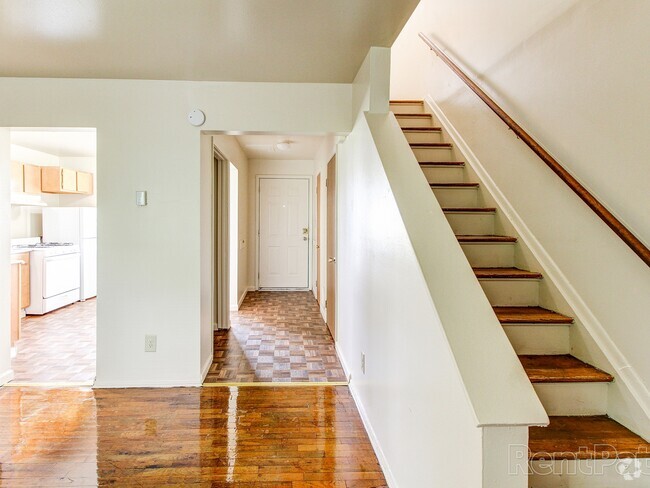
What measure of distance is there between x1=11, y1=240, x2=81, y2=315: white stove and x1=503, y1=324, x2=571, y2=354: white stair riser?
5.38 m

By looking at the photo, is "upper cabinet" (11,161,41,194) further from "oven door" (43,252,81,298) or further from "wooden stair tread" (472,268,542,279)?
"wooden stair tread" (472,268,542,279)

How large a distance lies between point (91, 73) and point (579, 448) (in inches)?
134

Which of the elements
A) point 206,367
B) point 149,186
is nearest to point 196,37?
point 149,186

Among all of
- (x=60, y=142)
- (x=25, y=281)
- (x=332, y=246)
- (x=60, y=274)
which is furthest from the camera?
(x=60, y=142)

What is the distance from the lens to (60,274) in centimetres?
530

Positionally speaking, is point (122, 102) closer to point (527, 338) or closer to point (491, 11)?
point (491, 11)

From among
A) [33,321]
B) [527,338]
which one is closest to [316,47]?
[527,338]

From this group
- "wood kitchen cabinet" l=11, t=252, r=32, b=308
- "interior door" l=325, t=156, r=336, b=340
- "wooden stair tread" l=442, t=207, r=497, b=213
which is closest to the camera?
"wooden stair tread" l=442, t=207, r=497, b=213

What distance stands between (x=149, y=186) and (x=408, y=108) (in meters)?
2.39

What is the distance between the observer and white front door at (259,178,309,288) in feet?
22.7

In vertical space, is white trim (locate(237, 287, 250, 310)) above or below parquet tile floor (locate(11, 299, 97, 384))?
above

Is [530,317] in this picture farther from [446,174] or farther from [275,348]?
[275,348]

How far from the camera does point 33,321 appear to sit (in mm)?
4723

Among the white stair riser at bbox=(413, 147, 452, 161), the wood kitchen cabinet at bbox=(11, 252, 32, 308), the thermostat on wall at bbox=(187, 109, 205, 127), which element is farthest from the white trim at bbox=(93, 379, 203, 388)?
the wood kitchen cabinet at bbox=(11, 252, 32, 308)
